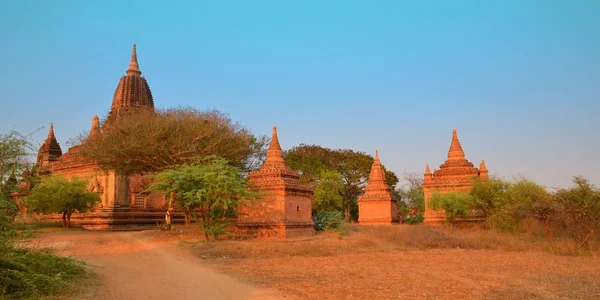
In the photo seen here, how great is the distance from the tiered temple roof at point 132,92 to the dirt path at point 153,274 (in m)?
17.3

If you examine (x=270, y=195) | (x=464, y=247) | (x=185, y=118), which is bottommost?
(x=464, y=247)

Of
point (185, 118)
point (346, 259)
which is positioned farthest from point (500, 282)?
point (185, 118)

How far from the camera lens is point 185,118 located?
83.3 ft

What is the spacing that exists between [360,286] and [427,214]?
69.8ft

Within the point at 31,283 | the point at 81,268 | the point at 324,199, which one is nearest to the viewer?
the point at 31,283

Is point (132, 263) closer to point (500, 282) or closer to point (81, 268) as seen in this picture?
point (81, 268)

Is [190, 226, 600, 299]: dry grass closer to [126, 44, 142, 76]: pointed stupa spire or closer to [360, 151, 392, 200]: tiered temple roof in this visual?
[360, 151, 392, 200]: tiered temple roof

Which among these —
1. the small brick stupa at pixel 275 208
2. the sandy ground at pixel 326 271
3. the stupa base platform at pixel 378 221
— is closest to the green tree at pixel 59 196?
the sandy ground at pixel 326 271

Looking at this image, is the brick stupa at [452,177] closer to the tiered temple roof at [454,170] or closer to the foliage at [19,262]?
the tiered temple roof at [454,170]

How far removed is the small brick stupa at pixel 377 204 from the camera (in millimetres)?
30453

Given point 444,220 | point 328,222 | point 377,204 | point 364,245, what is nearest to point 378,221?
point 377,204

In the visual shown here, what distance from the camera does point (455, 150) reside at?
3108 centimetres

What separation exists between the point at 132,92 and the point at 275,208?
61.9 feet

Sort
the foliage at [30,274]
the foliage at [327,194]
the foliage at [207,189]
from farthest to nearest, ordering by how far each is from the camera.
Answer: the foliage at [327,194] → the foliage at [207,189] → the foliage at [30,274]
